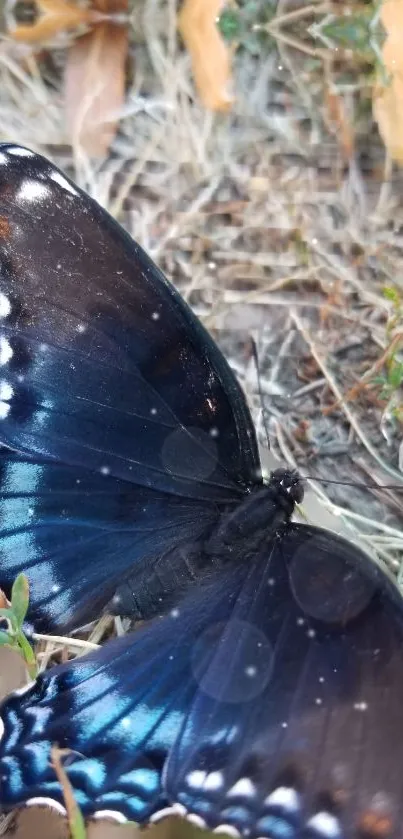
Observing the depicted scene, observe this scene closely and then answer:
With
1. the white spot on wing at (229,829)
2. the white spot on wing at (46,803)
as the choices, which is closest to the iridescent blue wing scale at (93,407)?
the white spot on wing at (46,803)

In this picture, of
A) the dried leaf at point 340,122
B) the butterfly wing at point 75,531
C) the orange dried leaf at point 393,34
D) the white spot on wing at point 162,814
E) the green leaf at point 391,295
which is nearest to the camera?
the white spot on wing at point 162,814

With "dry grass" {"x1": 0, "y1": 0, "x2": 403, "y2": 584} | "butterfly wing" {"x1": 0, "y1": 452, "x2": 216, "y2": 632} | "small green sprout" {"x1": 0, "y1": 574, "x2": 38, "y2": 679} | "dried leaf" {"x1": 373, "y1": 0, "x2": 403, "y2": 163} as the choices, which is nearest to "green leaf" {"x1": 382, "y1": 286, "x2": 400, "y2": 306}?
"dry grass" {"x1": 0, "y1": 0, "x2": 403, "y2": 584}

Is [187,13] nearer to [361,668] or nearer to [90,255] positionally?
[90,255]

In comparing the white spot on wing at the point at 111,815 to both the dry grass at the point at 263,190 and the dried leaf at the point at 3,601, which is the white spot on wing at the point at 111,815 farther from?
the dry grass at the point at 263,190

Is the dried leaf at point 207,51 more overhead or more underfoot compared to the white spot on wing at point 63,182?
more overhead

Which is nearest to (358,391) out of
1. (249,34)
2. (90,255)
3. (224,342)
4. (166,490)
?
(224,342)

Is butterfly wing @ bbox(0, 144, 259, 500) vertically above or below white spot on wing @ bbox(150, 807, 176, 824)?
above

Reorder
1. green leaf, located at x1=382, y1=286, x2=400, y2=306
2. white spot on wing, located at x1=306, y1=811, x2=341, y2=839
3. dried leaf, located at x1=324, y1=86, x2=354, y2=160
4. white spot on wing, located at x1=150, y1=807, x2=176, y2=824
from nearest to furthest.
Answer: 1. white spot on wing, located at x1=306, y1=811, x2=341, y2=839
2. white spot on wing, located at x1=150, y1=807, x2=176, y2=824
3. green leaf, located at x1=382, y1=286, x2=400, y2=306
4. dried leaf, located at x1=324, y1=86, x2=354, y2=160

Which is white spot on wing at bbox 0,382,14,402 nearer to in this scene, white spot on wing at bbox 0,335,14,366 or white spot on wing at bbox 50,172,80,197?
white spot on wing at bbox 0,335,14,366
